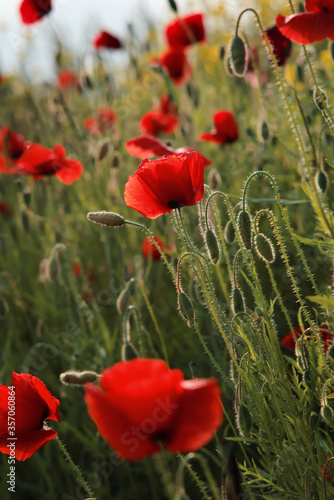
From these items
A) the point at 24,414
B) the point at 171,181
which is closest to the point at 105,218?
the point at 171,181

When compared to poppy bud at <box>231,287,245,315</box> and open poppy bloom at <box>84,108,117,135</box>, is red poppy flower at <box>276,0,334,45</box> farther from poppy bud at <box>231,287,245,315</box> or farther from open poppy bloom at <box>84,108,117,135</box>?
open poppy bloom at <box>84,108,117,135</box>

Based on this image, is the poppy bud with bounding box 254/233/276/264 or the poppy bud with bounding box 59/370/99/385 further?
the poppy bud with bounding box 254/233/276/264

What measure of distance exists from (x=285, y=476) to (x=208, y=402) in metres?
0.58

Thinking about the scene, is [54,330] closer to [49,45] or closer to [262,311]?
[262,311]

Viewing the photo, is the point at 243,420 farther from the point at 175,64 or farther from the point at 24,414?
the point at 175,64

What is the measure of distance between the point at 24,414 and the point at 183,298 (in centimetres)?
47

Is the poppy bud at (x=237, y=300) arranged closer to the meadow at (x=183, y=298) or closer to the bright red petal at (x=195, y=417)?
the meadow at (x=183, y=298)

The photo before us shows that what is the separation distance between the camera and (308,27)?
1.39 m

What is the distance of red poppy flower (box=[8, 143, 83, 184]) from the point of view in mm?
2574

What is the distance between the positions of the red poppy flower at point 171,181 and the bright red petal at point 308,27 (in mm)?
396

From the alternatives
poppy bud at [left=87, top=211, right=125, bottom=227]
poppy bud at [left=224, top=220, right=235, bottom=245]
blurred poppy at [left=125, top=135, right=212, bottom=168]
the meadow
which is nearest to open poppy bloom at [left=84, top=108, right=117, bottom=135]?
the meadow

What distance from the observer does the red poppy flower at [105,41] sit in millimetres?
4234

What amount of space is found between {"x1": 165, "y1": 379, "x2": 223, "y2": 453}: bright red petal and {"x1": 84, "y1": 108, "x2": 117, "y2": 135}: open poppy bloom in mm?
2564

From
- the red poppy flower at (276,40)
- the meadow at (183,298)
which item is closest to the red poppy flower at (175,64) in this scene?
the meadow at (183,298)
